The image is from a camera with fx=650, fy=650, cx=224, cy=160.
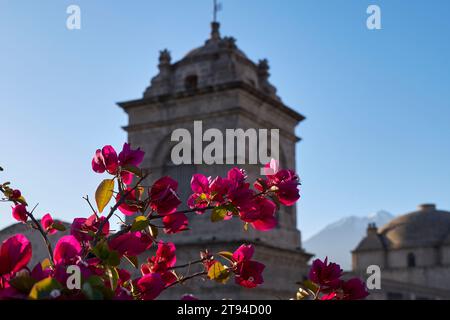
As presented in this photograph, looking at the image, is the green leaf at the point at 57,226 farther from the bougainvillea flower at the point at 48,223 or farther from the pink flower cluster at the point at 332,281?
the pink flower cluster at the point at 332,281

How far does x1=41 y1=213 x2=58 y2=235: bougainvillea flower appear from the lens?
278cm

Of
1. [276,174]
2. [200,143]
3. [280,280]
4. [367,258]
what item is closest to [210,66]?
[200,143]

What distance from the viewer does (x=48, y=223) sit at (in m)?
2.87

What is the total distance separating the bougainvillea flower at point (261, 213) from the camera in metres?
2.49

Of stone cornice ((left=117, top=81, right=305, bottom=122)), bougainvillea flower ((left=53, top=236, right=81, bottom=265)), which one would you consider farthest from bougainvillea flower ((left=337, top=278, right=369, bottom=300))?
stone cornice ((left=117, top=81, right=305, bottom=122))

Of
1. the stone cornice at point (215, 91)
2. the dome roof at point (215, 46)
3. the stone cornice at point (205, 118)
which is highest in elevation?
the dome roof at point (215, 46)

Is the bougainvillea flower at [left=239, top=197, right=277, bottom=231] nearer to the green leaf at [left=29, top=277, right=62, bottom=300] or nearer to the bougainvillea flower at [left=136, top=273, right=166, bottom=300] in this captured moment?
the bougainvillea flower at [left=136, top=273, right=166, bottom=300]

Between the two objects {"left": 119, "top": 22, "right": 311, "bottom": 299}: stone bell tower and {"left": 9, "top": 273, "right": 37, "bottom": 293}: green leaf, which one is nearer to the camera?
{"left": 9, "top": 273, "right": 37, "bottom": 293}: green leaf

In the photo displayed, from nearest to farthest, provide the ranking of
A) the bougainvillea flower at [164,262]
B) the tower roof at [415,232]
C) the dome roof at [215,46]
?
the bougainvillea flower at [164,262], the dome roof at [215,46], the tower roof at [415,232]

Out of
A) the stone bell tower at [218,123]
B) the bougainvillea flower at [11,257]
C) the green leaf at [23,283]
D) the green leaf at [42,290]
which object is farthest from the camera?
the stone bell tower at [218,123]

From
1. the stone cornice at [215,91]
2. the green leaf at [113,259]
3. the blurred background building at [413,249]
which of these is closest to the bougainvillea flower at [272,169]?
the green leaf at [113,259]

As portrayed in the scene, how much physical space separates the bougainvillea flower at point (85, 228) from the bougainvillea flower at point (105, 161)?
21 cm

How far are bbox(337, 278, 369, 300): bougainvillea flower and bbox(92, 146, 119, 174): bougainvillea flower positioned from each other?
999 mm

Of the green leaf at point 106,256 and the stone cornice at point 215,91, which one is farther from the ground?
the stone cornice at point 215,91
